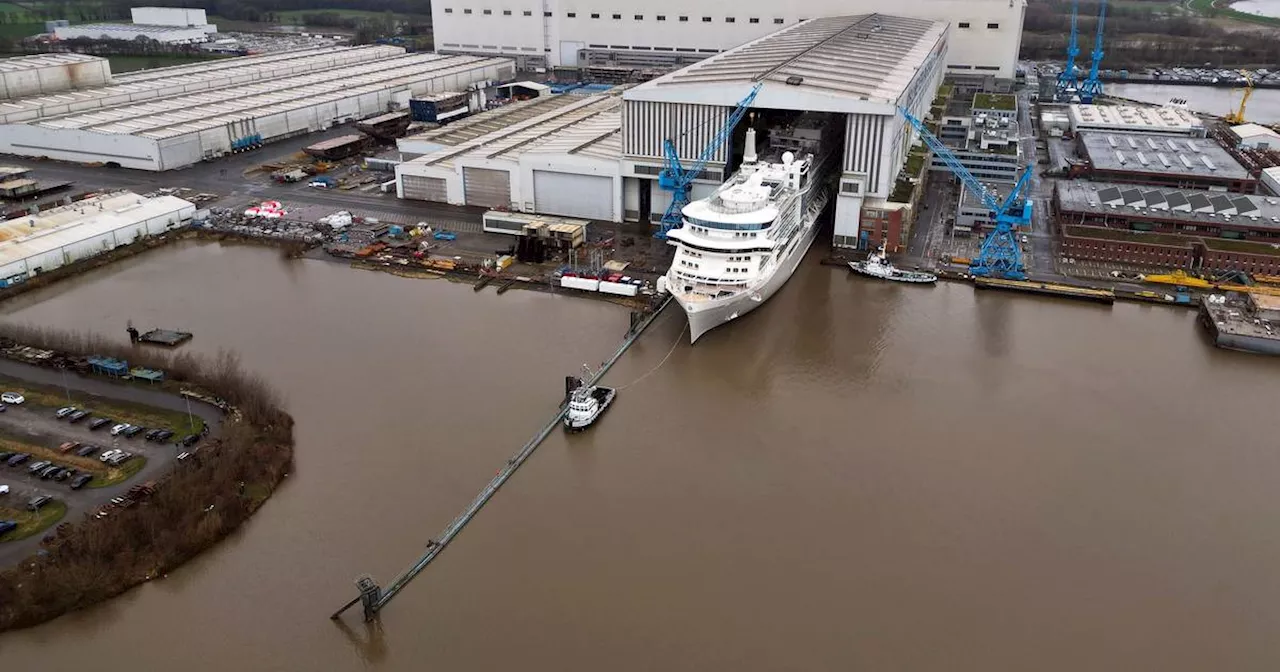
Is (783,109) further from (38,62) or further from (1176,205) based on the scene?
(38,62)

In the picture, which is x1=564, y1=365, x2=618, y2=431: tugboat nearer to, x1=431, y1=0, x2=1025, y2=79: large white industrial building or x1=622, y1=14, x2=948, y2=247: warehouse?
x1=622, y1=14, x2=948, y2=247: warehouse

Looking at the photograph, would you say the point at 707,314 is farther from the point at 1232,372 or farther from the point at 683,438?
the point at 1232,372

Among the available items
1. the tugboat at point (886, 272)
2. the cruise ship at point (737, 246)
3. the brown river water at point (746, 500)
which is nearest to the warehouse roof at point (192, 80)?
the brown river water at point (746, 500)

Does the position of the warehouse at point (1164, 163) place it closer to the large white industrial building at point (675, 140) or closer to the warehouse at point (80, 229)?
the large white industrial building at point (675, 140)

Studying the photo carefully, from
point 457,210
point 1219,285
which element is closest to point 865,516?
point 1219,285

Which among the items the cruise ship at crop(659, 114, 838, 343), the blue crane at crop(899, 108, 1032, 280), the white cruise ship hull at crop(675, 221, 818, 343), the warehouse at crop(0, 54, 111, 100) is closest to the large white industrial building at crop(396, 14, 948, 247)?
the cruise ship at crop(659, 114, 838, 343)
